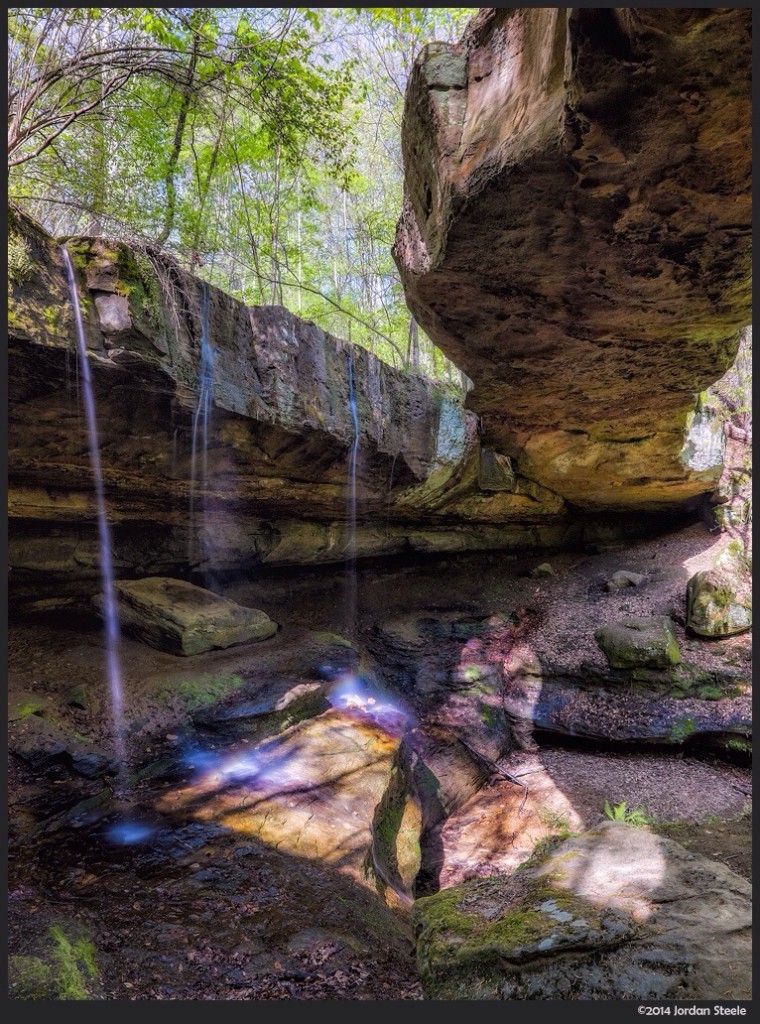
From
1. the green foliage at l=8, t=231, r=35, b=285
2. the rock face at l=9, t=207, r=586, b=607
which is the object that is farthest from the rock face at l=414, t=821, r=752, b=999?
the green foliage at l=8, t=231, r=35, b=285

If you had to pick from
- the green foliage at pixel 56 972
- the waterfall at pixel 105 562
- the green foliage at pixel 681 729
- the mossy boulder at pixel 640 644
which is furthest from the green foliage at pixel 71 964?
the mossy boulder at pixel 640 644

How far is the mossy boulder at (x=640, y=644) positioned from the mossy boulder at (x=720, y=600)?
45 cm

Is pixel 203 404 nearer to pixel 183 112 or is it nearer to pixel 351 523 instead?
pixel 351 523

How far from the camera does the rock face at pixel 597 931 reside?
2115mm

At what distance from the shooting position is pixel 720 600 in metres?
7.71

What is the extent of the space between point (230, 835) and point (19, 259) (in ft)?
15.8

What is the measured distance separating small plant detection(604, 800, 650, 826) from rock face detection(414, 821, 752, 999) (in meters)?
2.51

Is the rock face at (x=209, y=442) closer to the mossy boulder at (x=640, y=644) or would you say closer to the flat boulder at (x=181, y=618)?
the flat boulder at (x=181, y=618)

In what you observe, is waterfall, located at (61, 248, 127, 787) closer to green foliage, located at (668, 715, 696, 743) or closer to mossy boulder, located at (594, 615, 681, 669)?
mossy boulder, located at (594, 615, 681, 669)

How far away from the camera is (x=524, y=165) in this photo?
2.48 m

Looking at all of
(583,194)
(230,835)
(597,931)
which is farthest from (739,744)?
(583,194)

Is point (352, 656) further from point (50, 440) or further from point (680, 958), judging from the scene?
point (680, 958)

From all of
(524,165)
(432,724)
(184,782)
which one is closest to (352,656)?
(432,724)

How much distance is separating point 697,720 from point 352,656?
488 cm
